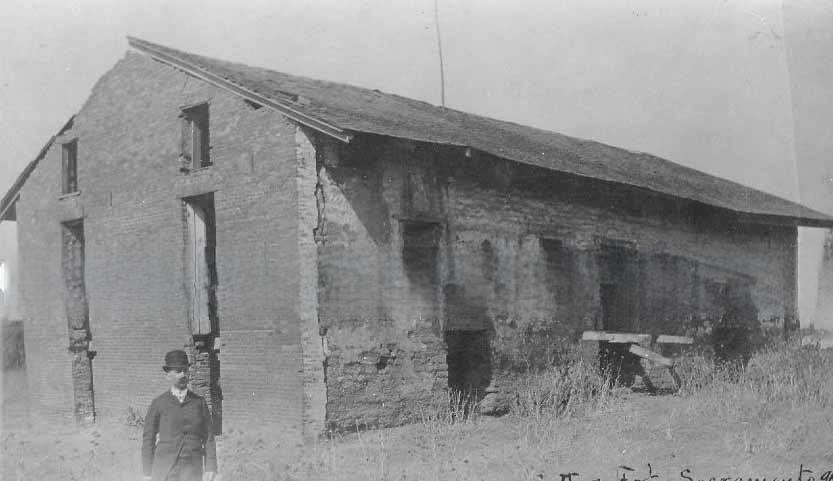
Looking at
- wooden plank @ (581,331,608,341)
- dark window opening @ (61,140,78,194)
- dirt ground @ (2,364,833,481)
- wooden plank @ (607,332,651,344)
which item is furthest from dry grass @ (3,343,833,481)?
dark window opening @ (61,140,78,194)

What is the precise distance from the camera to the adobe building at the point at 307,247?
12070 millimetres

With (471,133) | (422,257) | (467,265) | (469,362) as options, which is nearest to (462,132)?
(471,133)

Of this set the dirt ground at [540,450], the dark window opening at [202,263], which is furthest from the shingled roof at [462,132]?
the dirt ground at [540,450]

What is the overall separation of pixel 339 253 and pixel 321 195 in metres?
0.89

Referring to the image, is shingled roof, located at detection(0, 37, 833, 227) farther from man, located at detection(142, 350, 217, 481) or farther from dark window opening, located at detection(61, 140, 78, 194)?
man, located at detection(142, 350, 217, 481)

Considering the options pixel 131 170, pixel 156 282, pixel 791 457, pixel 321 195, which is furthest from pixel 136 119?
pixel 791 457

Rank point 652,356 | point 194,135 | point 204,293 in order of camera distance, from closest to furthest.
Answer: point 204,293
point 194,135
point 652,356

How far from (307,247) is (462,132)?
4779 millimetres

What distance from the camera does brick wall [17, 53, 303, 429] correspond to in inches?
481

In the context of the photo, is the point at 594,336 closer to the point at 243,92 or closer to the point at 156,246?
the point at 243,92

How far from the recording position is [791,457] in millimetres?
9531

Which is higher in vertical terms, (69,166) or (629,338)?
(69,166)

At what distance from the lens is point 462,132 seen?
15391mm

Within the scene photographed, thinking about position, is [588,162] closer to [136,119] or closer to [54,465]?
[136,119]
